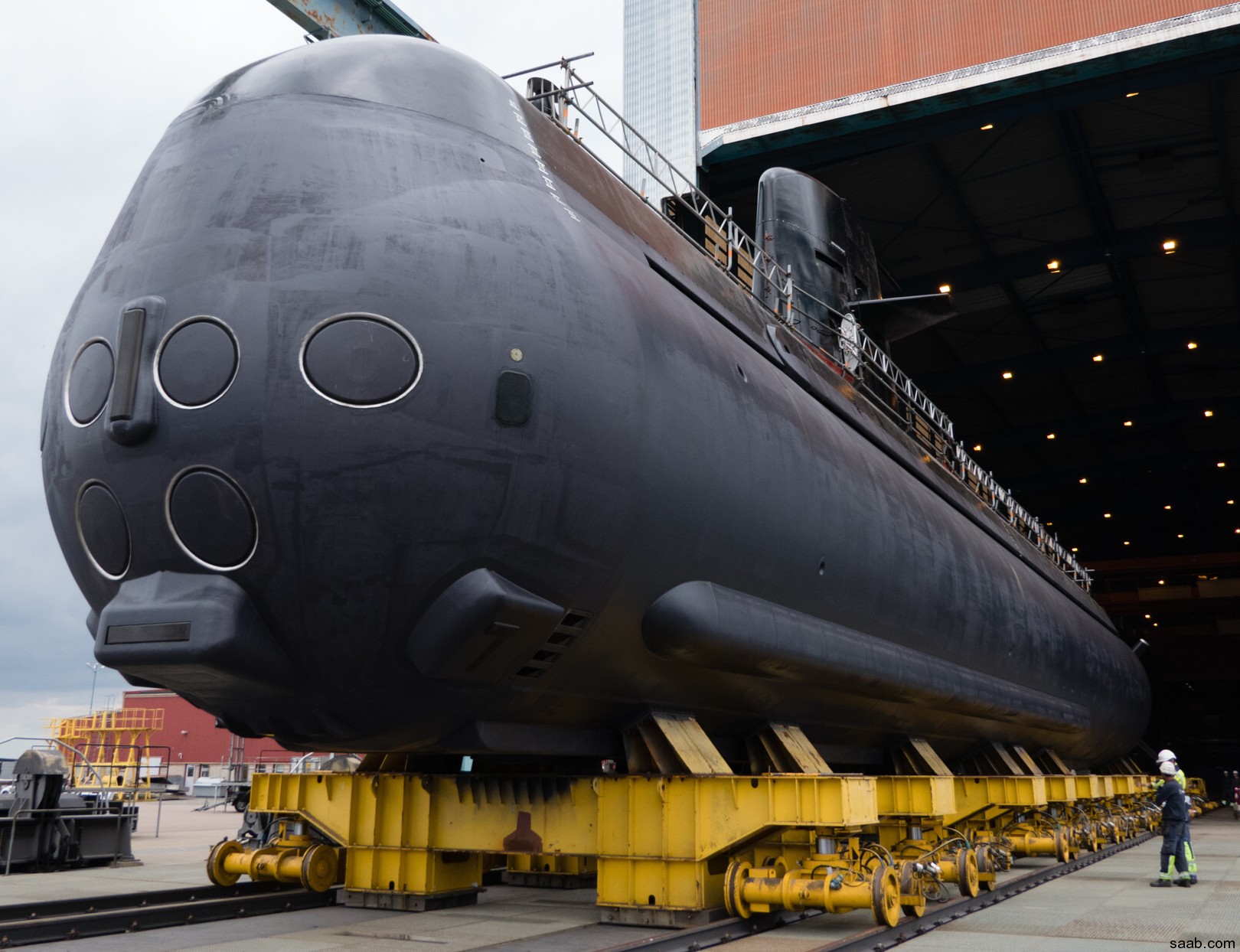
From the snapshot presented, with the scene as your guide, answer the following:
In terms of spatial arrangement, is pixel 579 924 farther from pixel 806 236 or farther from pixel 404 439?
pixel 806 236

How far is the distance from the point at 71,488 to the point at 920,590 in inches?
277

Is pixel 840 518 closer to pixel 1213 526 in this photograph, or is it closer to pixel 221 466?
pixel 221 466

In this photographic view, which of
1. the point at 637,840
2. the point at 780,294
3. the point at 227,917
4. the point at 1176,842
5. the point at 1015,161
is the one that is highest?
the point at 1015,161

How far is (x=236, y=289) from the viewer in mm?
5148

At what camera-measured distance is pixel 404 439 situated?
503cm

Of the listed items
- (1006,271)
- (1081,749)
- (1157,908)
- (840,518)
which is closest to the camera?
(840,518)

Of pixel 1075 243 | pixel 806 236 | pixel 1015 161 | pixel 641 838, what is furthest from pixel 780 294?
pixel 1075 243

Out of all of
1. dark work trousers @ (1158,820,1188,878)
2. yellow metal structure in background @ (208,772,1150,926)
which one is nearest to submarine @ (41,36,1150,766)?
yellow metal structure in background @ (208,772,1150,926)

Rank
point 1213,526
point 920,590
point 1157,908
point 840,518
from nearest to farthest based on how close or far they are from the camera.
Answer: point 840,518, point 1157,908, point 920,590, point 1213,526

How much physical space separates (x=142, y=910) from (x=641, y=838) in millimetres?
3297

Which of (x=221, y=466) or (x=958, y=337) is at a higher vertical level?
(x=958, y=337)

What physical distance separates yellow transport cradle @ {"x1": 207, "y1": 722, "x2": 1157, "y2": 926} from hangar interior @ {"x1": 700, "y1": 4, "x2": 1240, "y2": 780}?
1324 centimetres

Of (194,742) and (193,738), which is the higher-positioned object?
(193,738)

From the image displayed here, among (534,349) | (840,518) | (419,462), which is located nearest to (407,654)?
(419,462)
